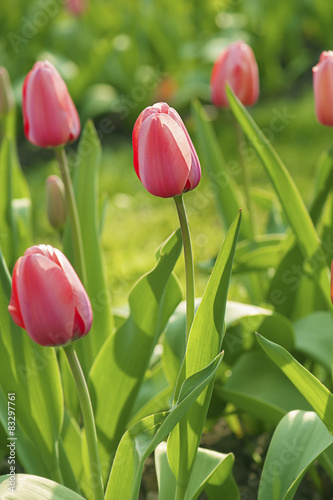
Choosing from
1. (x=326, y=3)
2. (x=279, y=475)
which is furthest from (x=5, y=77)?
(x=326, y=3)

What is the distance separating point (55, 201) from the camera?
176cm

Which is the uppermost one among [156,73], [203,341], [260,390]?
[156,73]

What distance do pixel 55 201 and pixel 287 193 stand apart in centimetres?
61

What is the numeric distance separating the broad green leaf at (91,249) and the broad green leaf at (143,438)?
469 mm

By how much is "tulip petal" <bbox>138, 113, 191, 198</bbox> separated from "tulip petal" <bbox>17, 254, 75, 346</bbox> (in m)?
0.21

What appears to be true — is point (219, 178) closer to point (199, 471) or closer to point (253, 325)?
point (253, 325)

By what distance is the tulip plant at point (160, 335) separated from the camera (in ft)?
3.43

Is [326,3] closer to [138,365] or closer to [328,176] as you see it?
[328,176]

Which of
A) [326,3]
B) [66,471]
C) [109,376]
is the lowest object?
[66,471]

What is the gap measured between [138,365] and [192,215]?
2.20m

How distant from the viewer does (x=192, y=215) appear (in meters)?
3.54

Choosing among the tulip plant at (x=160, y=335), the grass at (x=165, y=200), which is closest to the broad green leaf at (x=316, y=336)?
the tulip plant at (x=160, y=335)

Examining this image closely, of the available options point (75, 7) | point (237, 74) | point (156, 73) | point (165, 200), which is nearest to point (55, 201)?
point (237, 74)

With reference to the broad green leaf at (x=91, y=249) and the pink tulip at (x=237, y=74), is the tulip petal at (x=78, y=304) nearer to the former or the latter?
the broad green leaf at (x=91, y=249)
